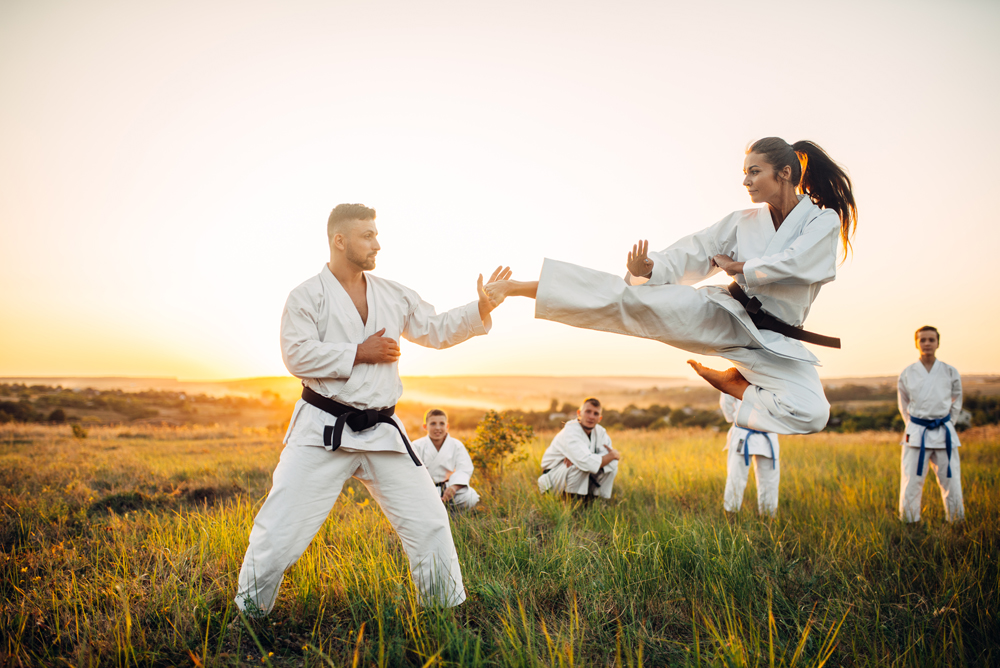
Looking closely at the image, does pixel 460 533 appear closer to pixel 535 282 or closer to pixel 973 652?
Answer: pixel 535 282

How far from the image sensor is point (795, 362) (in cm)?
327

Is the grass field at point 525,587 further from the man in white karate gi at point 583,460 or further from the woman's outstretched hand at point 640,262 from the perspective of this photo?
the woman's outstretched hand at point 640,262

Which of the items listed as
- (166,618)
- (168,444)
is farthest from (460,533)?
(168,444)

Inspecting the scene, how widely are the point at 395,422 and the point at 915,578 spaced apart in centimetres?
431

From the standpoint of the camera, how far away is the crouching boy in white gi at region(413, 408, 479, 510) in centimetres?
594

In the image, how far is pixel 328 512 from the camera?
3.12 meters

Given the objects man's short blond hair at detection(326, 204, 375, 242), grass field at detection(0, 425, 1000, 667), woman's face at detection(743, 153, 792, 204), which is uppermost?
woman's face at detection(743, 153, 792, 204)

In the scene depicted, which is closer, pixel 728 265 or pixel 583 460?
pixel 728 265

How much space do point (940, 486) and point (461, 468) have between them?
19.2ft

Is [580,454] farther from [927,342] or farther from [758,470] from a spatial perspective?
[927,342]

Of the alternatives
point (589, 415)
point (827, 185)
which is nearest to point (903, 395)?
point (589, 415)

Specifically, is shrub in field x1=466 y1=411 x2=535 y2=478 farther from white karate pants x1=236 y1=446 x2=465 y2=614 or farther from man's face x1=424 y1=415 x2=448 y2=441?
white karate pants x1=236 y1=446 x2=465 y2=614

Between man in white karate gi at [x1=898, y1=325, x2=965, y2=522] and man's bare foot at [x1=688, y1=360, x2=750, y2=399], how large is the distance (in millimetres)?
4482

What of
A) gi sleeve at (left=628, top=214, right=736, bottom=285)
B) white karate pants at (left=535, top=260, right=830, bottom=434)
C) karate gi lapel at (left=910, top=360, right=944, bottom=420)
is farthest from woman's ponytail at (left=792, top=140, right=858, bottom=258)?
karate gi lapel at (left=910, top=360, right=944, bottom=420)
